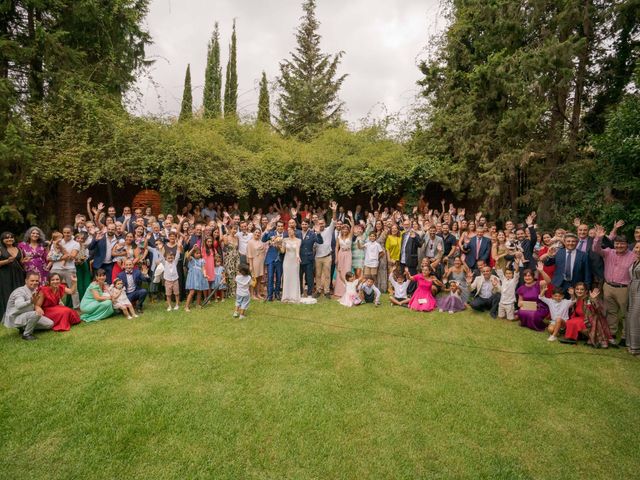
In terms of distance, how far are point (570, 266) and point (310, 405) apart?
5.45 meters

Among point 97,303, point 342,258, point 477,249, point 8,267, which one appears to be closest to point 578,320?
point 477,249

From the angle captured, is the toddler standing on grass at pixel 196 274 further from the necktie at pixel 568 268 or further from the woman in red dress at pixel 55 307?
the necktie at pixel 568 268

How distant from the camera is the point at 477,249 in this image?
8.70 meters

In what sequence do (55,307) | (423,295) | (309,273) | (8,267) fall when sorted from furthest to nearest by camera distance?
(309,273), (423,295), (8,267), (55,307)

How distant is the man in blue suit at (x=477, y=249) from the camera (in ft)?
28.2

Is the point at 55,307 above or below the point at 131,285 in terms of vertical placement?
below

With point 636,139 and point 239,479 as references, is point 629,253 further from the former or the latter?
point 239,479

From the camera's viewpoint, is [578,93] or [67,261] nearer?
[67,261]

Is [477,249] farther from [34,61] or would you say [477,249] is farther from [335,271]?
[34,61]

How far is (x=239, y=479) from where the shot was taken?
123 inches

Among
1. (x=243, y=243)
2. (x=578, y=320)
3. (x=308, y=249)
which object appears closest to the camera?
(x=578, y=320)

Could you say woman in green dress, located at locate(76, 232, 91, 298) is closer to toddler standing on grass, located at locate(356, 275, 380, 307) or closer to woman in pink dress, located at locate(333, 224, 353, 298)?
woman in pink dress, located at locate(333, 224, 353, 298)

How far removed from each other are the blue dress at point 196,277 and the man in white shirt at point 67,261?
2129 mm

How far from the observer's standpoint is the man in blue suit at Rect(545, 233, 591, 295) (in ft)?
21.9
